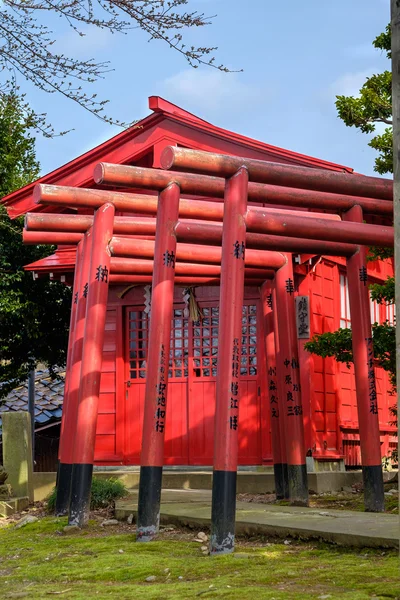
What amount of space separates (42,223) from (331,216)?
3.63m

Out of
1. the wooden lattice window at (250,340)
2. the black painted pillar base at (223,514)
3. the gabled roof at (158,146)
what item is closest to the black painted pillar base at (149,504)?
the black painted pillar base at (223,514)

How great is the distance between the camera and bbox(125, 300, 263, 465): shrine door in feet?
45.3

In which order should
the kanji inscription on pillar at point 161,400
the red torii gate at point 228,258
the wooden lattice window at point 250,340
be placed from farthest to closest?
the wooden lattice window at point 250,340 → the kanji inscription on pillar at point 161,400 → the red torii gate at point 228,258

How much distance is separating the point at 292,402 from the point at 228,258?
3.19 meters

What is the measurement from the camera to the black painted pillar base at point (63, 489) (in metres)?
10.4

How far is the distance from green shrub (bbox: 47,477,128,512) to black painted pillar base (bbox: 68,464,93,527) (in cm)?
130

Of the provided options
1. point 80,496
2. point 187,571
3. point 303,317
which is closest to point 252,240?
point 80,496

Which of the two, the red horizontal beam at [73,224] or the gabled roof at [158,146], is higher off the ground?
the gabled roof at [158,146]

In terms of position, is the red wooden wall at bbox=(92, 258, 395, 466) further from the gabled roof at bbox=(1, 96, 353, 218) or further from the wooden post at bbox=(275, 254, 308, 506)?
the wooden post at bbox=(275, 254, 308, 506)

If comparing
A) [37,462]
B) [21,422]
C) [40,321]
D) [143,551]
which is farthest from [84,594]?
[37,462]

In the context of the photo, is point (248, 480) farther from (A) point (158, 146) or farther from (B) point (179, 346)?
(A) point (158, 146)

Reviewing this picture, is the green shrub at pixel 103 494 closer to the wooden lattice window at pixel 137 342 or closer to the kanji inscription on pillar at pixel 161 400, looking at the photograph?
the kanji inscription on pillar at pixel 161 400

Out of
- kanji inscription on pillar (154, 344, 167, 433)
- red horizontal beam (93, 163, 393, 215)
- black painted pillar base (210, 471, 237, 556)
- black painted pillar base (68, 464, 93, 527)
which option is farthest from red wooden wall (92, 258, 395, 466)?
black painted pillar base (210, 471, 237, 556)

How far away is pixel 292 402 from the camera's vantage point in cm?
1048
